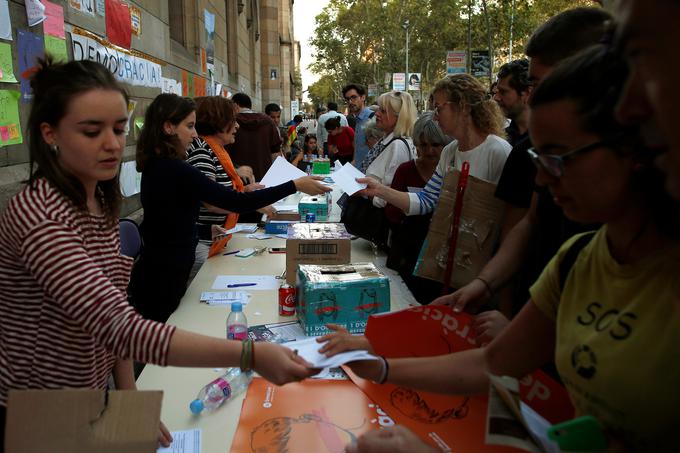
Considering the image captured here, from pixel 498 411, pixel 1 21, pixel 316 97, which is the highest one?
pixel 316 97

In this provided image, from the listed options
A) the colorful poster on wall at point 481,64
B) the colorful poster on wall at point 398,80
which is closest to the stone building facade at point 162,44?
the colorful poster on wall at point 481,64

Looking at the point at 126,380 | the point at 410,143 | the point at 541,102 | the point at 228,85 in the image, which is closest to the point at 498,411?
the point at 541,102

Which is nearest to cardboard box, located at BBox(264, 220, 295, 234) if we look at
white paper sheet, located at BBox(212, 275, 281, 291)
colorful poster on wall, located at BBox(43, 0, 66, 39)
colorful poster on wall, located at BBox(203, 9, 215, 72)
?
white paper sheet, located at BBox(212, 275, 281, 291)

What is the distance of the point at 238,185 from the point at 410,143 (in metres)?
1.34

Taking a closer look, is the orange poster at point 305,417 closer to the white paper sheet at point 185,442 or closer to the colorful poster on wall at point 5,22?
the white paper sheet at point 185,442

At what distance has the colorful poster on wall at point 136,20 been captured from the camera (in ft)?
17.7

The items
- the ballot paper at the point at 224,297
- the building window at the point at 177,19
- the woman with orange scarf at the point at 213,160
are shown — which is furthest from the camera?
the building window at the point at 177,19

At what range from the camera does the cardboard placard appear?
3.21 ft

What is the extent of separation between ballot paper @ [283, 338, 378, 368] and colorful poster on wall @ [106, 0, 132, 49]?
14.4ft

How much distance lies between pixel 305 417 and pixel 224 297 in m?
1.15

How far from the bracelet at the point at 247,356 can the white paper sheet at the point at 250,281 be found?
1450mm

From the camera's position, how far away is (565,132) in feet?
3.33

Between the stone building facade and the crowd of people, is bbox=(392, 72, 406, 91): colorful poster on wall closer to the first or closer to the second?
the stone building facade

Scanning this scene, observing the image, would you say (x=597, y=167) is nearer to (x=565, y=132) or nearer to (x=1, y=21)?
(x=565, y=132)
